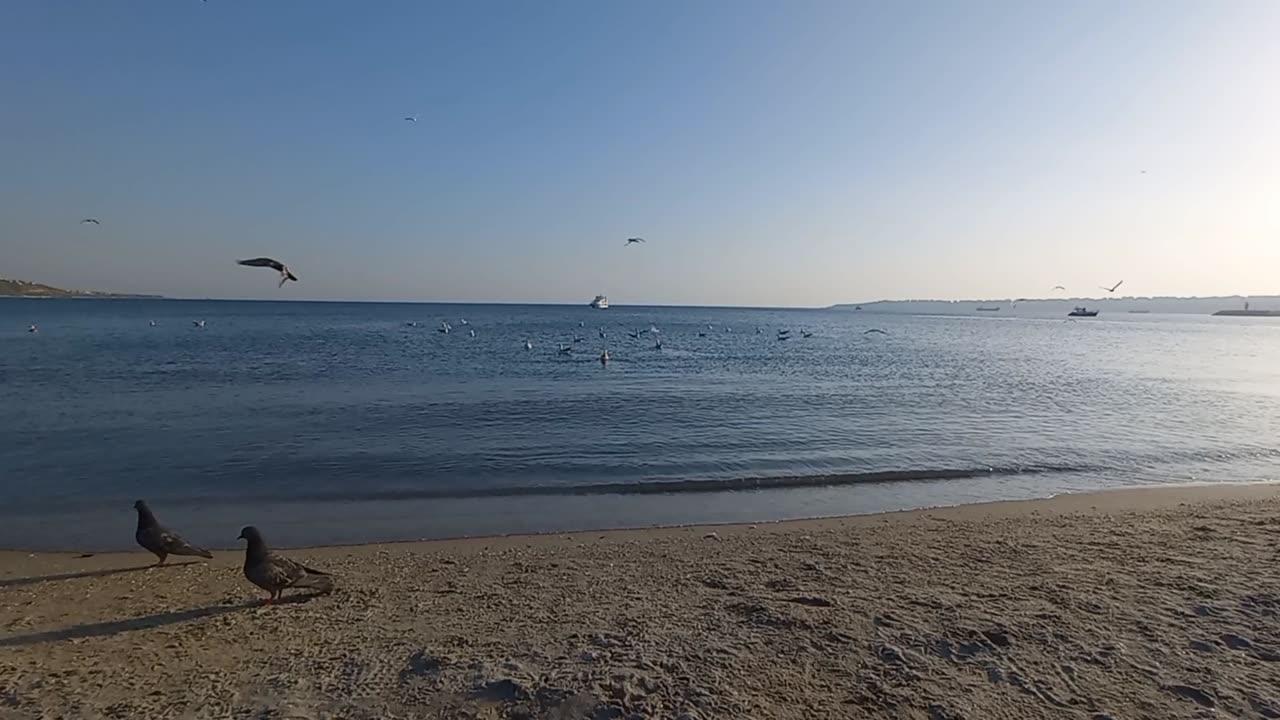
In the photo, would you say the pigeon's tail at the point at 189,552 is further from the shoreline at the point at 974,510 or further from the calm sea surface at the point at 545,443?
the calm sea surface at the point at 545,443

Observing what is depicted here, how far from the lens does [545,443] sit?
15.7 meters

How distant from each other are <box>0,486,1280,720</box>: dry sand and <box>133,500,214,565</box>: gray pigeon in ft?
0.77

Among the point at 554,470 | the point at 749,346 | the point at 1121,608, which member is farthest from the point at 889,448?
the point at 749,346

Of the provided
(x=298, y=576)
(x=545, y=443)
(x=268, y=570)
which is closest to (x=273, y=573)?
(x=268, y=570)

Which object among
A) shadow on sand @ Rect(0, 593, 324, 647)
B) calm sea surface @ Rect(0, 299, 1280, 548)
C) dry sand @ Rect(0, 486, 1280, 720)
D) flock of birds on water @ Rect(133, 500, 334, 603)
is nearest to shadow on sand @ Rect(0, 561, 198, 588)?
dry sand @ Rect(0, 486, 1280, 720)

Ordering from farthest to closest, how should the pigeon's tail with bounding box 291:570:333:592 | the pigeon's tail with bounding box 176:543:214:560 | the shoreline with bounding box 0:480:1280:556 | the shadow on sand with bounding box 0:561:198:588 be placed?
1. the shoreline with bounding box 0:480:1280:556
2. the pigeon's tail with bounding box 176:543:214:560
3. the shadow on sand with bounding box 0:561:198:588
4. the pigeon's tail with bounding box 291:570:333:592

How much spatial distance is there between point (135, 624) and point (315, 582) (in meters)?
1.49

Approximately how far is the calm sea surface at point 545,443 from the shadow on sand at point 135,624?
287 cm

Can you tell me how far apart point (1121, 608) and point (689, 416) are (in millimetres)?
14168

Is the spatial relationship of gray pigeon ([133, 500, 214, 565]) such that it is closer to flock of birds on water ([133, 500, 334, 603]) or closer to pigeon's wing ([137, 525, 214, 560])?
pigeon's wing ([137, 525, 214, 560])

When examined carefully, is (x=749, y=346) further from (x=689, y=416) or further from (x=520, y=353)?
(x=689, y=416)

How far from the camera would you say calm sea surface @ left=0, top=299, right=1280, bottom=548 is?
10781mm

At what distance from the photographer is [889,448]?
15789 mm

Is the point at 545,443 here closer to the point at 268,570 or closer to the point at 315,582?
the point at 315,582
